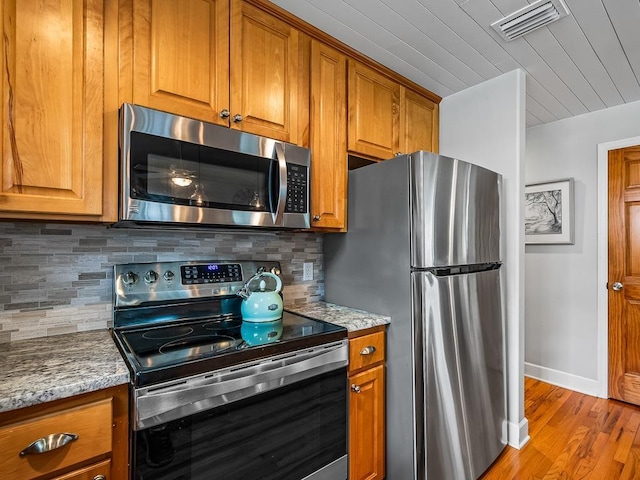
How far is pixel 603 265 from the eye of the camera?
2.77 metres

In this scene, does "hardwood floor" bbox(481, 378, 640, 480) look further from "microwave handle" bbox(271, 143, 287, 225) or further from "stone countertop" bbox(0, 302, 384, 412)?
"stone countertop" bbox(0, 302, 384, 412)

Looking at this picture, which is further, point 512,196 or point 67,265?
point 512,196

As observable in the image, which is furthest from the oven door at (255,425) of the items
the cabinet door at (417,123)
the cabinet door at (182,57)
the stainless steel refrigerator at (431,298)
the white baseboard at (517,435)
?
the cabinet door at (417,123)

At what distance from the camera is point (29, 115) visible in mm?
1017

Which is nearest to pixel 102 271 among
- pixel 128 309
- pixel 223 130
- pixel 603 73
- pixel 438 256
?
pixel 128 309

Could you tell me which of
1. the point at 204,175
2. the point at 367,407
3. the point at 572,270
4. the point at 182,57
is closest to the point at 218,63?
the point at 182,57

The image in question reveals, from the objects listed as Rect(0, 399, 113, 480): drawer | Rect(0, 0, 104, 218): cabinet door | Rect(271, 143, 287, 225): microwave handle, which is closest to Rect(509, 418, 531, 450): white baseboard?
Rect(271, 143, 287, 225): microwave handle

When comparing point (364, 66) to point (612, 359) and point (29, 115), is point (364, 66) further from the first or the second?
point (612, 359)

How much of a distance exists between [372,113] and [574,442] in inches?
97.4

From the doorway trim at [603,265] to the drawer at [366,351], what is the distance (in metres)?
2.33

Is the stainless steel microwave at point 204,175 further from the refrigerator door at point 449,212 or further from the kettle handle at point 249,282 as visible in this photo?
the refrigerator door at point 449,212

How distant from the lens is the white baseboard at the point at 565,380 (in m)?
2.83

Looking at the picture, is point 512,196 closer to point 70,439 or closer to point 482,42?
point 482,42

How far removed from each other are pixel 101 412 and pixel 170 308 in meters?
0.61
